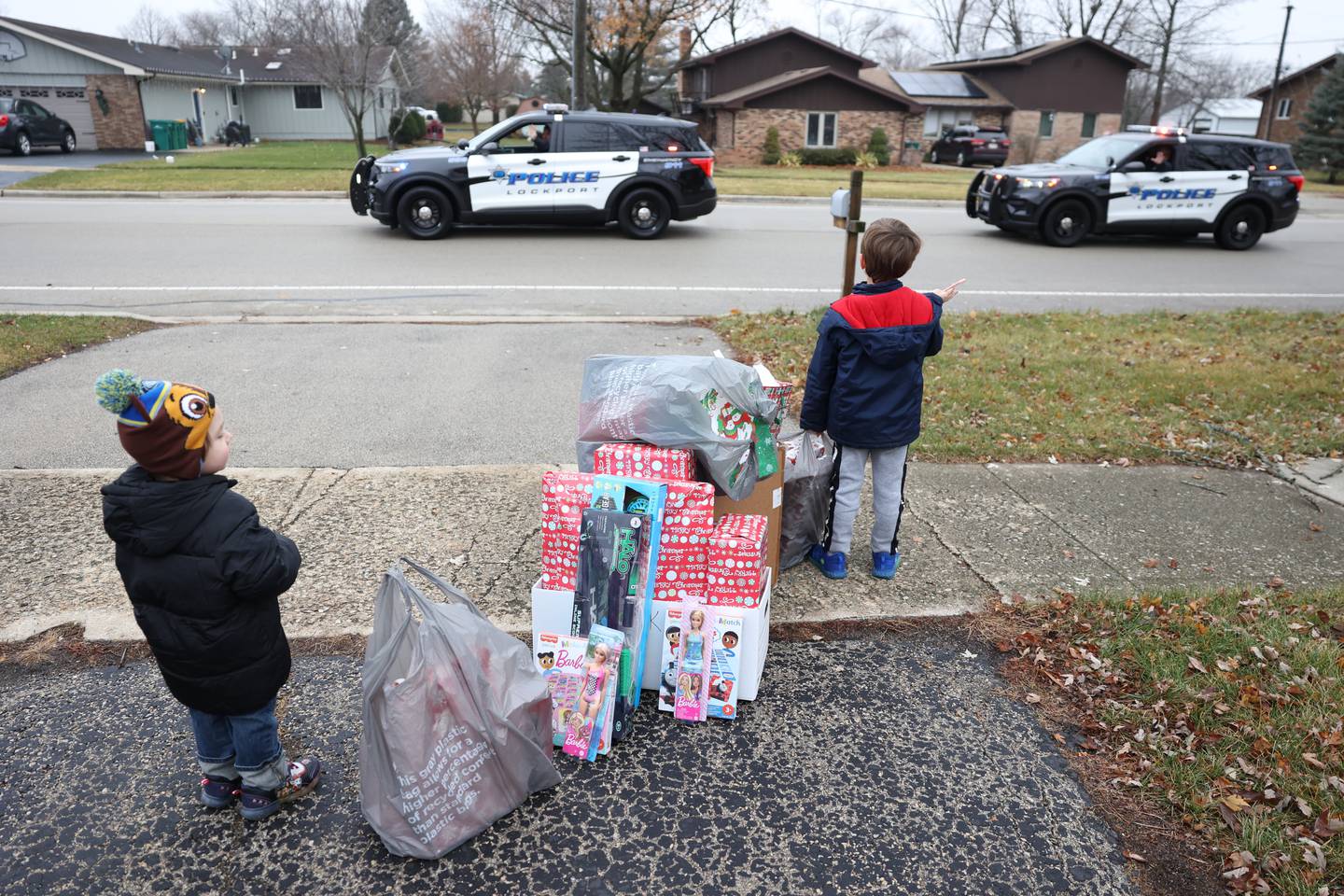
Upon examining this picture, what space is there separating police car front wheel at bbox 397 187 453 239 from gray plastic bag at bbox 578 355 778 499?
10.6m

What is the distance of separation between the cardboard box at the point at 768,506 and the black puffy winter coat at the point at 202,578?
164 centimetres

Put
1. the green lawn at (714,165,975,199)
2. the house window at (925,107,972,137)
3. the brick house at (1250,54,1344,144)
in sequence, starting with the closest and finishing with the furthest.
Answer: the green lawn at (714,165,975,199) < the house window at (925,107,972,137) < the brick house at (1250,54,1344,144)

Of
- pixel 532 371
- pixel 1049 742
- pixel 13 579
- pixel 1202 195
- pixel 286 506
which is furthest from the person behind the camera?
pixel 1202 195

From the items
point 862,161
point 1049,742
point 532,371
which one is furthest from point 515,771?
point 862,161

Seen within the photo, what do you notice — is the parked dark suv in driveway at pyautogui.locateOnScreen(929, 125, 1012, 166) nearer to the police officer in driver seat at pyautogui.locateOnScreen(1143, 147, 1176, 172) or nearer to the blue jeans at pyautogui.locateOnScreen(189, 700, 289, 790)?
the police officer in driver seat at pyautogui.locateOnScreen(1143, 147, 1176, 172)

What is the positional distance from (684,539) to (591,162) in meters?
11.3

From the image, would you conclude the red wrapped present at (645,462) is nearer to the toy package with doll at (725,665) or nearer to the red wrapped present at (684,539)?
the red wrapped present at (684,539)

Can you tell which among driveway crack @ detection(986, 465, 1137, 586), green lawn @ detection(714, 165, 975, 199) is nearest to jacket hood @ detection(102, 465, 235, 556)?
driveway crack @ detection(986, 465, 1137, 586)

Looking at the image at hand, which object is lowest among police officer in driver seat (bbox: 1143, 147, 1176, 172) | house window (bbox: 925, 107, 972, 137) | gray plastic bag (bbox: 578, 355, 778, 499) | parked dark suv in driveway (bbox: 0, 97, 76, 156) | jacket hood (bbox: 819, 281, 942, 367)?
gray plastic bag (bbox: 578, 355, 778, 499)

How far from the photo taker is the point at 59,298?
951 centimetres

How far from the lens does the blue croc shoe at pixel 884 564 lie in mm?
4180

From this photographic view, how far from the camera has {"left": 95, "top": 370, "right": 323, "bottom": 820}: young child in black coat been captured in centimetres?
233

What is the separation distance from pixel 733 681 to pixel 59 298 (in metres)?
9.34

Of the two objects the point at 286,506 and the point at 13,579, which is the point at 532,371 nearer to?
the point at 286,506
